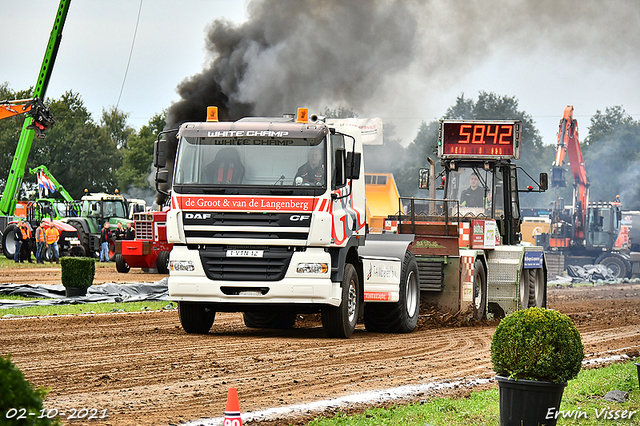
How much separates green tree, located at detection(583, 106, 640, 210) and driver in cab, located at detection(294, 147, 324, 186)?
61129mm

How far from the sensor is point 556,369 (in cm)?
682

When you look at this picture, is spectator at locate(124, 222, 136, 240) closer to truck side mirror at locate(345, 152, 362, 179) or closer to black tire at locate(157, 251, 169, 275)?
black tire at locate(157, 251, 169, 275)

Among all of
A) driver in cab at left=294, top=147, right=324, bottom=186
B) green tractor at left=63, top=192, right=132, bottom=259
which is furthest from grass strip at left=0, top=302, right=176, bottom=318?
green tractor at left=63, top=192, right=132, bottom=259

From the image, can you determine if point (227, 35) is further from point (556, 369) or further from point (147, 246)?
point (556, 369)

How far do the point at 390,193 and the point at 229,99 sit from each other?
23.0 ft

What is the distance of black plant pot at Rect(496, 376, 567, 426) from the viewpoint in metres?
6.79

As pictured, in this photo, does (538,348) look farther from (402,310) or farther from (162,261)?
(162,261)

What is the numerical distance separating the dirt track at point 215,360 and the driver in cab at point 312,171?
228cm

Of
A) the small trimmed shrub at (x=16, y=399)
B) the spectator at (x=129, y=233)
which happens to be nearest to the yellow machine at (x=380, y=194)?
the spectator at (x=129, y=233)

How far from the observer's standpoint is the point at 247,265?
12.7 metres

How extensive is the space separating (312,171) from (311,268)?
4.47ft

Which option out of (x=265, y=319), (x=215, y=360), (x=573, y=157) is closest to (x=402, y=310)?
(x=265, y=319)

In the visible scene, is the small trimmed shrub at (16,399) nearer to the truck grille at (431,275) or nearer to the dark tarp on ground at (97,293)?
the truck grille at (431,275)

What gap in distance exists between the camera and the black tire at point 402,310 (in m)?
14.9
